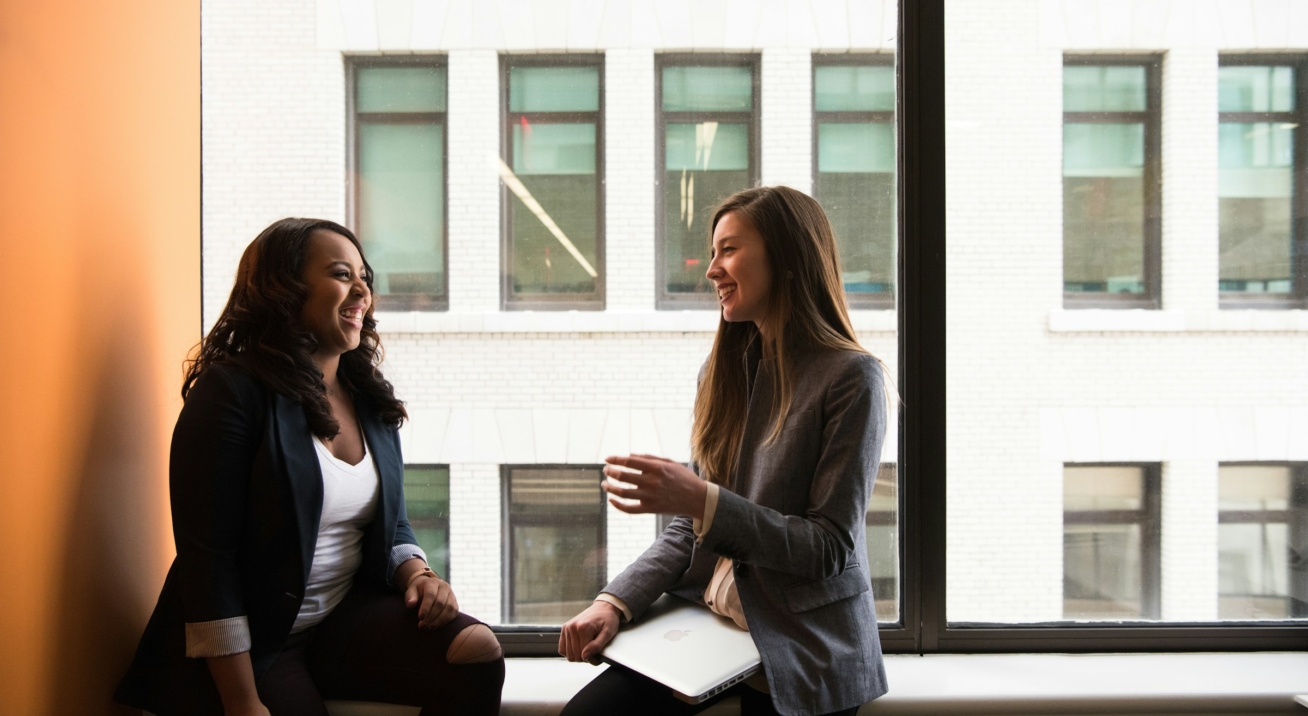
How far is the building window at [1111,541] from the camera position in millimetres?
2322

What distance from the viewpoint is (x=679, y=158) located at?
2.35 meters

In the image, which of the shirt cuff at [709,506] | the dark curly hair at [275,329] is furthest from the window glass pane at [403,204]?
the shirt cuff at [709,506]

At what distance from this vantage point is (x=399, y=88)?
92.0 inches

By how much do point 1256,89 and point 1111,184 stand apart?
1.72 feet

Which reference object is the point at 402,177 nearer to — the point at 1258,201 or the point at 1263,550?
the point at 1258,201

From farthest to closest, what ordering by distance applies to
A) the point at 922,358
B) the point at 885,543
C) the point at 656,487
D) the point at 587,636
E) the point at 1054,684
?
the point at 885,543, the point at 922,358, the point at 1054,684, the point at 587,636, the point at 656,487

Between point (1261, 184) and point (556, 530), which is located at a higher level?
point (1261, 184)

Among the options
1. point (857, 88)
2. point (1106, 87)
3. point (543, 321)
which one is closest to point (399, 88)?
point (543, 321)

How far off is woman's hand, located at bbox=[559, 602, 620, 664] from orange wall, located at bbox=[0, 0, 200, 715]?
1.00 metres

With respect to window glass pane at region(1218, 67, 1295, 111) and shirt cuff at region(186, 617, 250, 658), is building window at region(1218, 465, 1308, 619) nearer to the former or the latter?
window glass pane at region(1218, 67, 1295, 111)

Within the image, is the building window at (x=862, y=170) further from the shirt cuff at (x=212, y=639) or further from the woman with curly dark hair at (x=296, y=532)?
the shirt cuff at (x=212, y=639)

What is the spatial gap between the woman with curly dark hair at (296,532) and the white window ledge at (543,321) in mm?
540

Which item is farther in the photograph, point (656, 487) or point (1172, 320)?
point (1172, 320)

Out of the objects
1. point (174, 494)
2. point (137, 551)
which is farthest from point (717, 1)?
point (137, 551)
